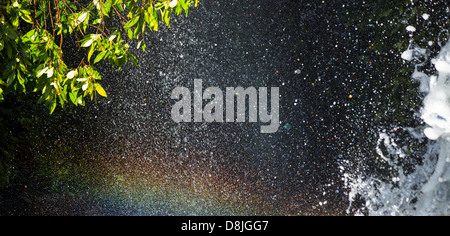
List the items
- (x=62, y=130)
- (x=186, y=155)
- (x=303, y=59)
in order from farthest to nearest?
(x=62, y=130), (x=186, y=155), (x=303, y=59)

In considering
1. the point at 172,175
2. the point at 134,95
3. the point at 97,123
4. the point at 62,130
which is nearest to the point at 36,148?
the point at 62,130

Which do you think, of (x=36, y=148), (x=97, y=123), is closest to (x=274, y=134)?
(x=97, y=123)

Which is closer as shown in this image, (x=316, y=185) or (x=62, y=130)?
(x=316, y=185)

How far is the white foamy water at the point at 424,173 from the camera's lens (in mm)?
1438

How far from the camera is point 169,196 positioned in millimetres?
1646

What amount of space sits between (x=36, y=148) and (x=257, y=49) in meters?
1.15

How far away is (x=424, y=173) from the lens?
146 centimetres

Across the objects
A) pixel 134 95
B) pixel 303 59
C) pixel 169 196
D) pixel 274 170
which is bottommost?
pixel 169 196

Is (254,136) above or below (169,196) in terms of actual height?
above

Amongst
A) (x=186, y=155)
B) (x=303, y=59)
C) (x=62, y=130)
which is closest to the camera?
(x=303, y=59)

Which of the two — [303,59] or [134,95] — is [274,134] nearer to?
[303,59]

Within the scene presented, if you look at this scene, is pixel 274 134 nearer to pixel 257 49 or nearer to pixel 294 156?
pixel 294 156

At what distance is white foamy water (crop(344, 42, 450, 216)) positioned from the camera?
1438mm

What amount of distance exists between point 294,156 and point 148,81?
0.70 m
